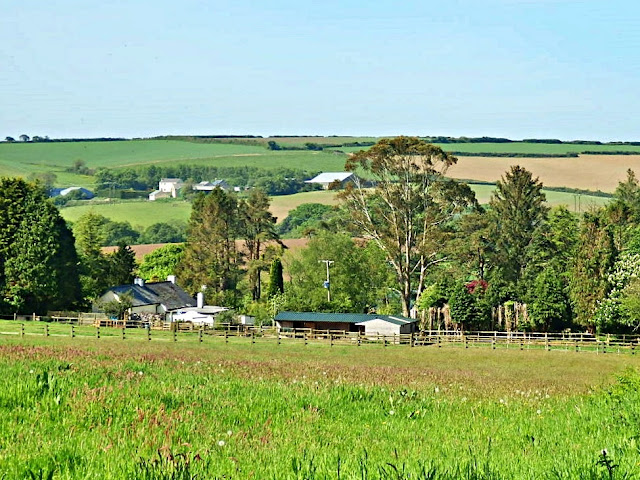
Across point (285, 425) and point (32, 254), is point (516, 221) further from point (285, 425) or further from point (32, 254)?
point (285, 425)

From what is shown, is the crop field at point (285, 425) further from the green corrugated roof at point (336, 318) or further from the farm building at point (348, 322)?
the green corrugated roof at point (336, 318)

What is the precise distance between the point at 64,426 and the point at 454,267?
79.8m

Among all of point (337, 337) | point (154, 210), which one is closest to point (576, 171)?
point (154, 210)

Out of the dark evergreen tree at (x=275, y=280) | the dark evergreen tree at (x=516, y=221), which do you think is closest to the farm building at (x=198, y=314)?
the dark evergreen tree at (x=275, y=280)

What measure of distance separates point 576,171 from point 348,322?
128718 millimetres

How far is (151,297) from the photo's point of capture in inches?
3494

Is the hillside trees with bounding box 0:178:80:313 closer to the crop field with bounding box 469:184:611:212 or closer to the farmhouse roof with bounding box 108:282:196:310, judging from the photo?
the farmhouse roof with bounding box 108:282:196:310

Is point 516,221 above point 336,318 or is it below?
above

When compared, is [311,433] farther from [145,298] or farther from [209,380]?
[145,298]

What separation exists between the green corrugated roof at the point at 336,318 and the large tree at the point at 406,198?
150 inches

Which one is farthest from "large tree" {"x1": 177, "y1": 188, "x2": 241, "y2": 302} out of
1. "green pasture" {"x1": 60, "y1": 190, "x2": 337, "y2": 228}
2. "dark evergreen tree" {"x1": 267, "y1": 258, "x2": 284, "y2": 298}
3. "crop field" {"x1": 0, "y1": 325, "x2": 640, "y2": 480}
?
"crop field" {"x1": 0, "y1": 325, "x2": 640, "y2": 480}

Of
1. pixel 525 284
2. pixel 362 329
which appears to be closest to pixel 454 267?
pixel 525 284

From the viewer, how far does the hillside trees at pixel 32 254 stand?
76.9 m

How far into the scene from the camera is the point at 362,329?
7456cm
